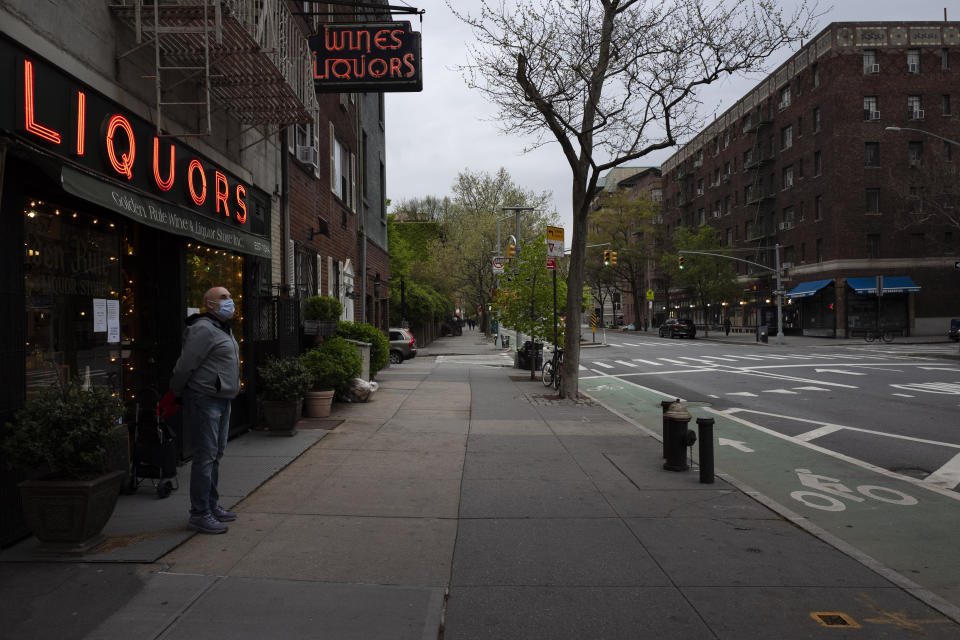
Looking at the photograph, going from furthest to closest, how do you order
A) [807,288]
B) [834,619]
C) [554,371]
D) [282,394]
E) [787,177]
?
1. [787,177]
2. [807,288]
3. [554,371]
4. [282,394]
5. [834,619]

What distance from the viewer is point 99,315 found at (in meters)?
6.67

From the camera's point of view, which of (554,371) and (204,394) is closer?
(204,394)

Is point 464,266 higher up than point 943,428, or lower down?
higher up

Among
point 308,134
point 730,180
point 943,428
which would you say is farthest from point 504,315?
point 730,180

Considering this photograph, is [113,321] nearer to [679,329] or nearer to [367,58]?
[367,58]

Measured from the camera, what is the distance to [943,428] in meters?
10.9

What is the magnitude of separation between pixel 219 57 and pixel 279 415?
492cm

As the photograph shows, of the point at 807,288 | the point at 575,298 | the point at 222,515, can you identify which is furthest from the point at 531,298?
the point at 807,288

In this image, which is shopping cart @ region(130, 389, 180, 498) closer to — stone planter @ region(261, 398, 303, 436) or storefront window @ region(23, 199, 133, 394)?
storefront window @ region(23, 199, 133, 394)

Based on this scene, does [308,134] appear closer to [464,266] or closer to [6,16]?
[6,16]

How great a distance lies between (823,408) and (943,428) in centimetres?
269

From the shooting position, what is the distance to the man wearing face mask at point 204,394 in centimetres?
527

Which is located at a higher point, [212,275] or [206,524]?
[212,275]

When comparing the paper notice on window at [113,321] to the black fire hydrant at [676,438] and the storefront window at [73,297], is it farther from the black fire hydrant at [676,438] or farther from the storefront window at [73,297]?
the black fire hydrant at [676,438]
